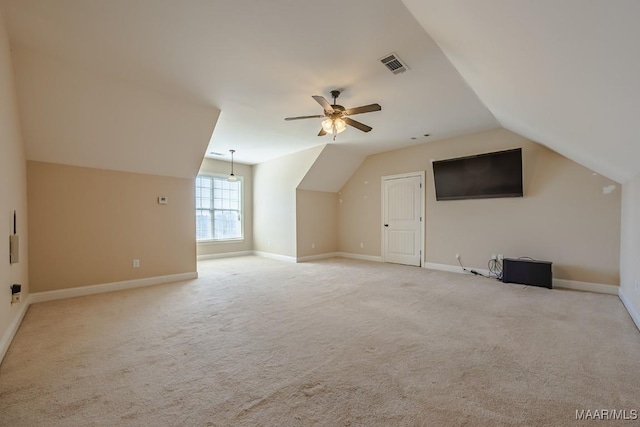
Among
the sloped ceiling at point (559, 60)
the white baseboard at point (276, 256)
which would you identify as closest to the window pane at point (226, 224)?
the white baseboard at point (276, 256)

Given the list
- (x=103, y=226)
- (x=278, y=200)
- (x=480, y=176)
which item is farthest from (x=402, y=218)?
(x=103, y=226)

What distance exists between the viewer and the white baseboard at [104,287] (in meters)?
3.68

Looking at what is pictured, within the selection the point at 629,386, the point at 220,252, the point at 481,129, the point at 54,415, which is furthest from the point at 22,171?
the point at 481,129

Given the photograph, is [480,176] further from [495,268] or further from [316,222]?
[316,222]

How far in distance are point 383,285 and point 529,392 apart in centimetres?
276

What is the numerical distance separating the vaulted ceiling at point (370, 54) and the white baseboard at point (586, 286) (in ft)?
5.14

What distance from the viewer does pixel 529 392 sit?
69.5 inches

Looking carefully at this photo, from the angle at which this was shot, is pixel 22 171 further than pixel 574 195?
No

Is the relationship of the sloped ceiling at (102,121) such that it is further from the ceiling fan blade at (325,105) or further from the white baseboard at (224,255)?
the white baseboard at (224,255)

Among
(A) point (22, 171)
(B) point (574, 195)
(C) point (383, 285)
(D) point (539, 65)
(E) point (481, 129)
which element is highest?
(E) point (481, 129)

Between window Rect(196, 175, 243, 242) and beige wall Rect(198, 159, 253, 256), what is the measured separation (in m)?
0.15

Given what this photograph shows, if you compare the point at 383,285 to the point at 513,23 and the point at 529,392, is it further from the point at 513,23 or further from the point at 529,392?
the point at 513,23

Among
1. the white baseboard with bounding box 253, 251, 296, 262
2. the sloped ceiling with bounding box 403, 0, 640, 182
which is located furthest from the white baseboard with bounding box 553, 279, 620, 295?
the white baseboard with bounding box 253, 251, 296, 262

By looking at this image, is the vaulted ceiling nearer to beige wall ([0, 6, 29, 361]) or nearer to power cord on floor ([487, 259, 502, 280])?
beige wall ([0, 6, 29, 361])
